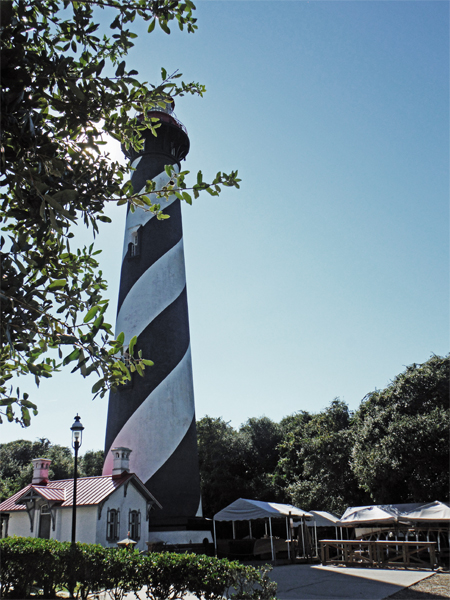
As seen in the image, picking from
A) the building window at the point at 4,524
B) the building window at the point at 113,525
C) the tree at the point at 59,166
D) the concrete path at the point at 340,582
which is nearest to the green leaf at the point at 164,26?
the tree at the point at 59,166

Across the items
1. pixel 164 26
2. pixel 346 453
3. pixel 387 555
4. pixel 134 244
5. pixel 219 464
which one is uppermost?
pixel 134 244

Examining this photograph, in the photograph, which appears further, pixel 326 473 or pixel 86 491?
pixel 326 473

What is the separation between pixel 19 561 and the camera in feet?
28.6

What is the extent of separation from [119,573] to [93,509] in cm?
485

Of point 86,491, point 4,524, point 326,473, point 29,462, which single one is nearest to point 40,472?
point 4,524

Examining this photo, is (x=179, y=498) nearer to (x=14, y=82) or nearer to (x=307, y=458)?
(x=307, y=458)

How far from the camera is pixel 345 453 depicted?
62.8 ft

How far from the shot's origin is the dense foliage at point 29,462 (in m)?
28.2

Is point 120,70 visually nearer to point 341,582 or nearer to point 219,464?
point 341,582

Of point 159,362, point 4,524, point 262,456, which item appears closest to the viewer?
point 4,524

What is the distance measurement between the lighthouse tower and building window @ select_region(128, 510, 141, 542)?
2.42 feet

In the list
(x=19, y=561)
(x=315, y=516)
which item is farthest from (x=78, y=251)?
(x=315, y=516)

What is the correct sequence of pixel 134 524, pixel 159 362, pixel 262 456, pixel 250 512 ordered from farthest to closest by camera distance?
pixel 262 456 < pixel 250 512 < pixel 159 362 < pixel 134 524

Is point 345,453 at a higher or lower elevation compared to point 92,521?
higher
